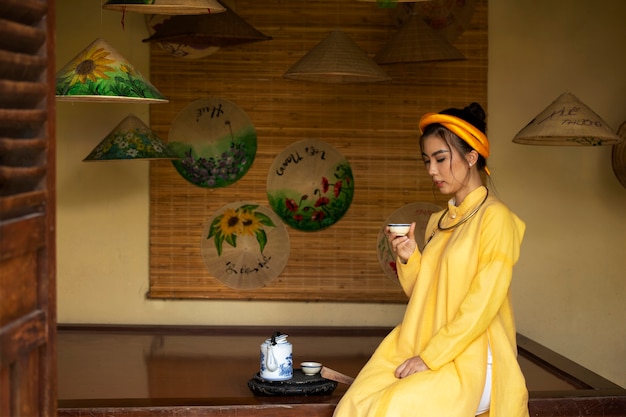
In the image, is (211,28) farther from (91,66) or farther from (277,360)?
(277,360)

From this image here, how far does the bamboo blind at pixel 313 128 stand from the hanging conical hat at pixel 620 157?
0.78m

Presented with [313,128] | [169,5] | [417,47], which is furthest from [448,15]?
[169,5]

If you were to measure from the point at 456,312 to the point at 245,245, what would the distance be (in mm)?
2489

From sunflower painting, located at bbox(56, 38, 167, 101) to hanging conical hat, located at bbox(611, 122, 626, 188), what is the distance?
2765 millimetres

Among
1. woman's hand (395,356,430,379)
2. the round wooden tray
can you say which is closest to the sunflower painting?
the round wooden tray

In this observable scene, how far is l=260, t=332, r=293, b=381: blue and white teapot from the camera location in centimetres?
366

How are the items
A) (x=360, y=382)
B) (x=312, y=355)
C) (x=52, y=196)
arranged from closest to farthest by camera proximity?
(x=52, y=196)
(x=360, y=382)
(x=312, y=355)

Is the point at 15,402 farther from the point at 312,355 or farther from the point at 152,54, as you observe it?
the point at 152,54

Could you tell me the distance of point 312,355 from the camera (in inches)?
179

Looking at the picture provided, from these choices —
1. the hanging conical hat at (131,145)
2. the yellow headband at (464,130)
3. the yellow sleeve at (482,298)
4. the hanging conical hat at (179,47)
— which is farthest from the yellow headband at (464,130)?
the hanging conical hat at (179,47)

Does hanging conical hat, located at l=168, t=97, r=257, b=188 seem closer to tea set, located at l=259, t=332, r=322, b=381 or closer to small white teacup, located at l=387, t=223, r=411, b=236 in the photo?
tea set, located at l=259, t=332, r=322, b=381

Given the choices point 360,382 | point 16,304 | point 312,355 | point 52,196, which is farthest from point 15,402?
point 312,355

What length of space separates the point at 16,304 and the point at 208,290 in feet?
12.2

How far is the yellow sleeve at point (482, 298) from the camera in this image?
9.64 feet
